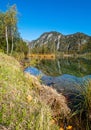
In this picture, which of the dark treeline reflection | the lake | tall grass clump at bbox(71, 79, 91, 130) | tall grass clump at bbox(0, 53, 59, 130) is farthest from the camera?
the dark treeline reflection

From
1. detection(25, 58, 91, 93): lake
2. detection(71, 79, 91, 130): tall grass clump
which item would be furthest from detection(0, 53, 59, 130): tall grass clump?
detection(25, 58, 91, 93): lake

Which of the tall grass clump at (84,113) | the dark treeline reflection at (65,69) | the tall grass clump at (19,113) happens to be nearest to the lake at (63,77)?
the dark treeline reflection at (65,69)

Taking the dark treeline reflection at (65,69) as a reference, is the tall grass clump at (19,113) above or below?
above

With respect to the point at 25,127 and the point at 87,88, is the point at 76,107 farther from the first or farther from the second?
the point at 25,127

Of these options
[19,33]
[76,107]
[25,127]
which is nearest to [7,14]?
[19,33]

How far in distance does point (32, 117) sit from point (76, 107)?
3.46 metres

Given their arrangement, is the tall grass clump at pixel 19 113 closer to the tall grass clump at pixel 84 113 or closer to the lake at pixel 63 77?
the tall grass clump at pixel 84 113

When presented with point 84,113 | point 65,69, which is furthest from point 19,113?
point 65,69

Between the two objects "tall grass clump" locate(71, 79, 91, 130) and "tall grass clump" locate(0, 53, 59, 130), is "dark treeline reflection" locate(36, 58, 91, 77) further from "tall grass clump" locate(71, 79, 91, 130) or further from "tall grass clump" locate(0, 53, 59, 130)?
→ "tall grass clump" locate(0, 53, 59, 130)

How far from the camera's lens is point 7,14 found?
148 ft

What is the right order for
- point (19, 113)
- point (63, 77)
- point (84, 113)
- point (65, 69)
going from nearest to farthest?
point (19, 113) → point (84, 113) → point (63, 77) → point (65, 69)

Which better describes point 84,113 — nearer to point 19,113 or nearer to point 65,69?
point 19,113

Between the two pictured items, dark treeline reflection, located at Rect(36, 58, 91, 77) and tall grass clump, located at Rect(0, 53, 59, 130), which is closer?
tall grass clump, located at Rect(0, 53, 59, 130)

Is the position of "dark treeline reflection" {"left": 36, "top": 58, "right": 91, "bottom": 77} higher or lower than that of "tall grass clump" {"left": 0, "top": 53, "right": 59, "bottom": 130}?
lower
